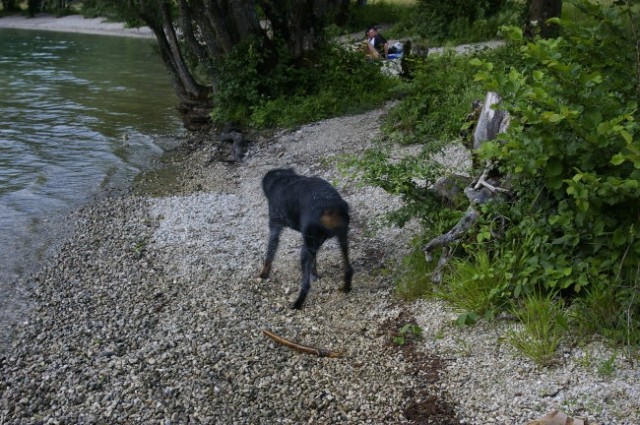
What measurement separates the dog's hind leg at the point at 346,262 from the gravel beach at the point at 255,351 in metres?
0.12

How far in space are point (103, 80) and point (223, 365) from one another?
21470 millimetres

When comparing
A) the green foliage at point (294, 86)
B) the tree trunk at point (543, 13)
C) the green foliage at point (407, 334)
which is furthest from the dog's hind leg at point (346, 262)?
the tree trunk at point (543, 13)

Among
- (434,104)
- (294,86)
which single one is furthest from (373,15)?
(434,104)

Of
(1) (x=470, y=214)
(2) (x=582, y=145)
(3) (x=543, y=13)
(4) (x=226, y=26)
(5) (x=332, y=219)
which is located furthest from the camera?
(4) (x=226, y=26)

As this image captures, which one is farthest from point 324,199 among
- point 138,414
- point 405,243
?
point 138,414

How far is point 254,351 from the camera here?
18.3ft

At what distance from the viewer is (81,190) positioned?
1209cm

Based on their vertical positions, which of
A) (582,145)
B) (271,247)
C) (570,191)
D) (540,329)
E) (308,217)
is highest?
(582,145)

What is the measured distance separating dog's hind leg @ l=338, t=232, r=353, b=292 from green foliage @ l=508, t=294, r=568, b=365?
195cm

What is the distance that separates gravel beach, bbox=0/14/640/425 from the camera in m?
4.54

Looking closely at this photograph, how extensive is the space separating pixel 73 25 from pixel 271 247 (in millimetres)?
44381

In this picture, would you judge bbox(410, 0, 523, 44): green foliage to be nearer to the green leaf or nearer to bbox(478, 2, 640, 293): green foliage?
bbox(478, 2, 640, 293): green foliage

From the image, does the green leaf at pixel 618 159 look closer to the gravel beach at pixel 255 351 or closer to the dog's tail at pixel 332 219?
the gravel beach at pixel 255 351

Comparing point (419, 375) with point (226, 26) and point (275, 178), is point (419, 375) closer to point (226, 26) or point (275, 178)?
point (275, 178)
